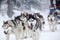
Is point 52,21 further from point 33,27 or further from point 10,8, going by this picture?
point 10,8

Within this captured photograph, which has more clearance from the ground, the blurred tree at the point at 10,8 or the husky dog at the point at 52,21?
the blurred tree at the point at 10,8

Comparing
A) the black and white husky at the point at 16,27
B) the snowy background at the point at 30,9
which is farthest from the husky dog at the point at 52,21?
the black and white husky at the point at 16,27

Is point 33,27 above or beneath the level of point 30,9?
beneath

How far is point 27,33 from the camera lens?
1.30 meters

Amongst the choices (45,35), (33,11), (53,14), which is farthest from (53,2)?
(45,35)

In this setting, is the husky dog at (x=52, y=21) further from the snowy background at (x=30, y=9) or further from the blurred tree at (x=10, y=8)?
the blurred tree at (x=10, y=8)

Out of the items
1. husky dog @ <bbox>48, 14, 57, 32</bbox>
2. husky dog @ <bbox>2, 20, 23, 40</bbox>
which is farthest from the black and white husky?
husky dog @ <bbox>48, 14, 57, 32</bbox>

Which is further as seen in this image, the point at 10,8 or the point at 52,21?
the point at 52,21

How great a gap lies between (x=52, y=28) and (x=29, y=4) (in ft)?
1.07

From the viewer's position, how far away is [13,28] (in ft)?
4.15

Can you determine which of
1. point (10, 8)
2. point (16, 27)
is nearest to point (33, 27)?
point (16, 27)

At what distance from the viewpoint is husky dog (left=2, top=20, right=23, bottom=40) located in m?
1.25

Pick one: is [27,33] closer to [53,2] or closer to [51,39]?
[51,39]

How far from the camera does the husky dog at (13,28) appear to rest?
49.2 inches
